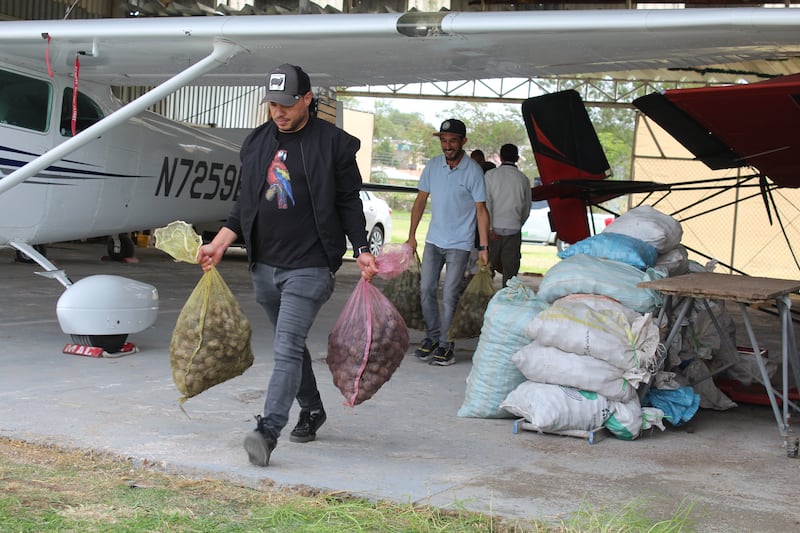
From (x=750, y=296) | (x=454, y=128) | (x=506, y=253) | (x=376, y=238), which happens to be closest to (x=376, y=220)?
(x=376, y=238)

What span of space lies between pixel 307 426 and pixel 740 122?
3614 mm

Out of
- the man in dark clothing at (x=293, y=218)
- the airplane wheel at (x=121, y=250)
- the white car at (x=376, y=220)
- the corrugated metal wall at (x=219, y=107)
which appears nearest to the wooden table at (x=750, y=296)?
the man in dark clothing at (x=293, y=218)

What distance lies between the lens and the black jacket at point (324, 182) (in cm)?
419

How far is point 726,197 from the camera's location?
2052 centimetres

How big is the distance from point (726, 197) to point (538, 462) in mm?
17571

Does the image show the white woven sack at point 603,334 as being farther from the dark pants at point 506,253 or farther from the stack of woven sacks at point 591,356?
the dark pants at point 506,253

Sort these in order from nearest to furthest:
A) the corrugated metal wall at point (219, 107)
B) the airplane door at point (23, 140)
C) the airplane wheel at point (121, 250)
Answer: the airplane door at point (23, 140)
the airplane wheel at point (121, 250)
the corrugated metal wall at point (219, 107)

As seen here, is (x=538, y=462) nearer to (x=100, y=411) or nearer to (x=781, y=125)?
(x=100, y=411)

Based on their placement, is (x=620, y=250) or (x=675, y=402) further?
(x=620, y=250)

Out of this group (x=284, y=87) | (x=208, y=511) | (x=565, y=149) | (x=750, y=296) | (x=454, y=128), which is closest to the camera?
(x=208, y=511)

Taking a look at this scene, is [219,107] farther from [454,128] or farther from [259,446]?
[259,446]

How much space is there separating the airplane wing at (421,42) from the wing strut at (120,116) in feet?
0.42

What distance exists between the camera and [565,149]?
8.41 m

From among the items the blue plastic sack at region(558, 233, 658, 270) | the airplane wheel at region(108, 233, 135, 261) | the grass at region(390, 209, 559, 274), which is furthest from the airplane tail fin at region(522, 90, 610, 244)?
the grass at region(390, 209, 559, 274)
